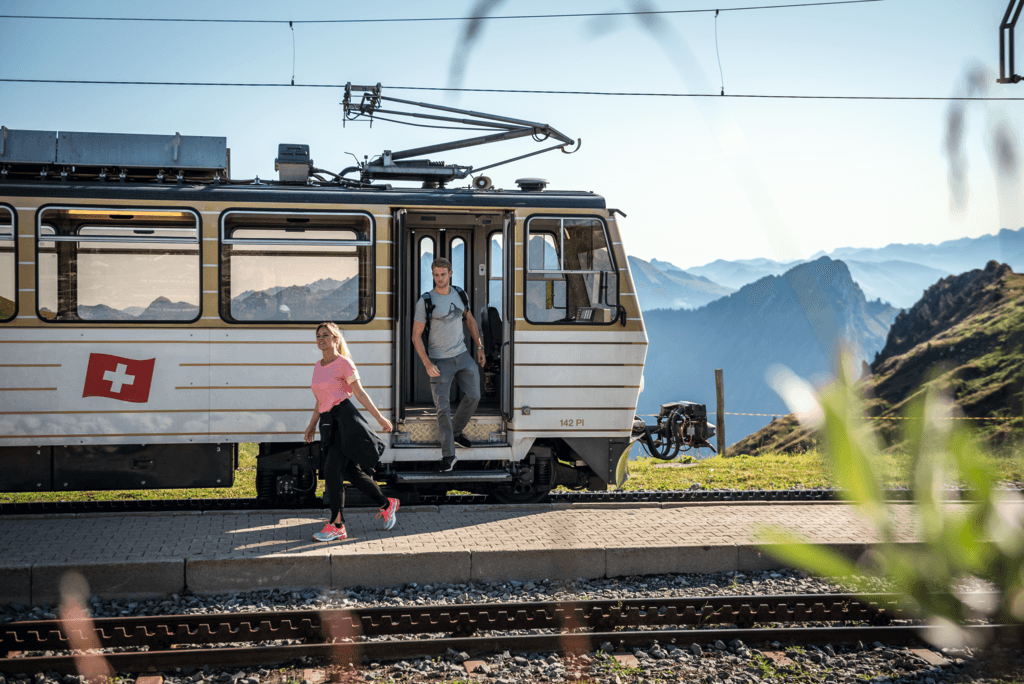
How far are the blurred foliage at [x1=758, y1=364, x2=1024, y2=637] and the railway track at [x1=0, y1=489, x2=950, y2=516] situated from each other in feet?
24.7

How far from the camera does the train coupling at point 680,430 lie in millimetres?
9711

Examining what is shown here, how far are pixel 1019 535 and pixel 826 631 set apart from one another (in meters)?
5.06

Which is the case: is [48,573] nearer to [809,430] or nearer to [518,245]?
[518,245]

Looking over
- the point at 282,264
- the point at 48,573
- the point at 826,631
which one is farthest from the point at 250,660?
the point at 282,264

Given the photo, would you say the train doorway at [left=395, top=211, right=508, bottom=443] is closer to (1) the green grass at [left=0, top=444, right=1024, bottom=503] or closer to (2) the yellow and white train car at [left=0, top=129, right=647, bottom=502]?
(2) the yellow and white train car at [left=0, top=129, right=647, bottom=502]

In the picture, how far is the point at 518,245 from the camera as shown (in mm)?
8945

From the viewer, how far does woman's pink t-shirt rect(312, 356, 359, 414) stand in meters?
7.26

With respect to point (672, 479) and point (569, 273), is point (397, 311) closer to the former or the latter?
point (569, 273)

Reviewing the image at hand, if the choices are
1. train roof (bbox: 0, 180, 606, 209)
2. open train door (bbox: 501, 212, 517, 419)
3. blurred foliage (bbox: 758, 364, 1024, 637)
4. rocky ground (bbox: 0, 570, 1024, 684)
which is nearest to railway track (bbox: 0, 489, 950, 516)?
open train door (bbox: 501, 212, 517, 419)

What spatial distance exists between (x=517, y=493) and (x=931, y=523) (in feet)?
27.2

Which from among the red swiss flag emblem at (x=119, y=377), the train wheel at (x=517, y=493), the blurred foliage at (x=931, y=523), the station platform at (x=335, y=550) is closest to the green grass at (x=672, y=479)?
the station platform at (x=335, y=550)

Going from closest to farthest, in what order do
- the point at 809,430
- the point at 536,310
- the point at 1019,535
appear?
1. the point at 809,430
2. the point at 1019,535
3. the point at 536,310

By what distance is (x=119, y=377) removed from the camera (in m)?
8.23

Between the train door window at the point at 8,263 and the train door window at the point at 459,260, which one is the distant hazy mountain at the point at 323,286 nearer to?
the train door window at the point at 459,260
